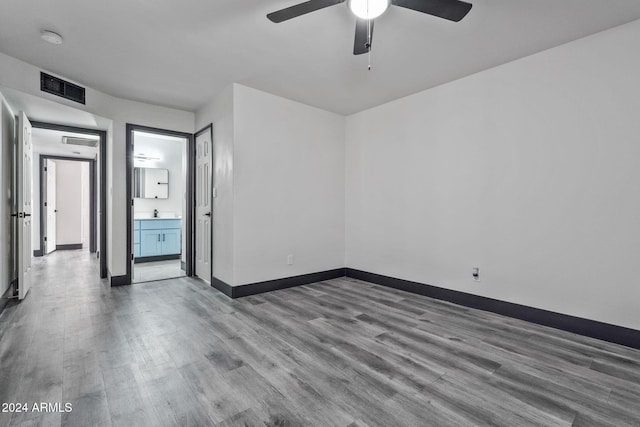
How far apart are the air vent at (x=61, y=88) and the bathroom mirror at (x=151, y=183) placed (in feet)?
10.6

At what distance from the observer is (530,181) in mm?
2877

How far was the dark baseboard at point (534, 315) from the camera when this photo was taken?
2408mm

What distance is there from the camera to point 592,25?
2402 mm

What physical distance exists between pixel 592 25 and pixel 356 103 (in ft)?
8.17

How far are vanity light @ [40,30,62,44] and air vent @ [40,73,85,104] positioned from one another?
31.9 inches

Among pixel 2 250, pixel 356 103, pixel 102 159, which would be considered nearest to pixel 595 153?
pixel 356 103

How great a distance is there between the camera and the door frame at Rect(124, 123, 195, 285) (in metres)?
4.16

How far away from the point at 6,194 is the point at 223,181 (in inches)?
94.3

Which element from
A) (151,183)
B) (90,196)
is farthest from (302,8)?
(90,196)

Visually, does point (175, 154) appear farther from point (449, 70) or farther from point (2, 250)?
point (449, 70)

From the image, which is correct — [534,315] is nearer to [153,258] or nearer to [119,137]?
[119,137]

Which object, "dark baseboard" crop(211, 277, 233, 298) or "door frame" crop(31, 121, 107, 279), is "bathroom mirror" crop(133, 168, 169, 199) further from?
"dark baseboard" crop(211, 277, 233, 298)

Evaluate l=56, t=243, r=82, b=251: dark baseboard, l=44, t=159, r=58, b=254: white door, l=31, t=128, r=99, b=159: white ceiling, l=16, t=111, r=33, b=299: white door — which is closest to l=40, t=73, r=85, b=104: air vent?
l=16, t=111, r=33, b=299: white door

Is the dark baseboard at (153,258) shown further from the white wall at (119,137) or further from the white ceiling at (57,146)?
the white ceiling at (57,146)
